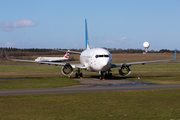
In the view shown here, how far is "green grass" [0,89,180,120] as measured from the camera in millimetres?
14236

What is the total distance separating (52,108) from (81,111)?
82.5 inches

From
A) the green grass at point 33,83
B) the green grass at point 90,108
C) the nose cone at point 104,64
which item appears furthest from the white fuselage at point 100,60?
the green grass at point 90,108

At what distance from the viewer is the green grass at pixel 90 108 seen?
1424 centimetres

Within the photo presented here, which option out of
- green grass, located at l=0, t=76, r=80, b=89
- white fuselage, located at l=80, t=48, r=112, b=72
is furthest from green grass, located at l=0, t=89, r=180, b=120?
white fuselage, located at l=80, t=48, r=112, b=72

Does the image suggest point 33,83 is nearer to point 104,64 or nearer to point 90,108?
point 104,64

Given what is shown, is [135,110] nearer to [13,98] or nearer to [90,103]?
[90,103]

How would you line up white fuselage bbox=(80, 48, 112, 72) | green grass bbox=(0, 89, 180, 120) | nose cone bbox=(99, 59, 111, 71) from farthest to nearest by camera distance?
white fuselage bbox=(80, 48, 112, 72)
nose cone bbox=(99, 59, 111, 71)
green grass bbox=(0, 89, 180, 120)

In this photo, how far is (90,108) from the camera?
16672mm

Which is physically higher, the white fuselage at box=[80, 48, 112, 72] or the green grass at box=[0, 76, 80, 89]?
the white fuselage at box=[80, 48, 112, 72]

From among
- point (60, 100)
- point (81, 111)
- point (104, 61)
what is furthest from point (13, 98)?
point (104, 61)

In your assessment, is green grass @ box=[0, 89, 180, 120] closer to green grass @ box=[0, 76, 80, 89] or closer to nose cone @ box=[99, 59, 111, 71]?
green grass @ box=[0, 76, 80, 89]

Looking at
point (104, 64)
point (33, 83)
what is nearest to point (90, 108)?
point (33, 83)

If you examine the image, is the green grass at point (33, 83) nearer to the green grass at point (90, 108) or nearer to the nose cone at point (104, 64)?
the nose cone at point (104, 64)

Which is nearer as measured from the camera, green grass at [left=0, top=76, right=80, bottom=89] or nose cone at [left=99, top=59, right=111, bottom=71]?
green grass at [left=0, top=76, right=80, bottom=89]
